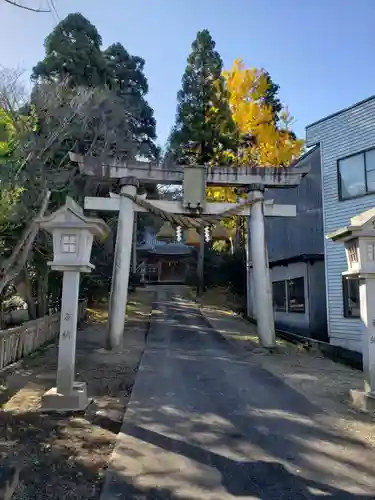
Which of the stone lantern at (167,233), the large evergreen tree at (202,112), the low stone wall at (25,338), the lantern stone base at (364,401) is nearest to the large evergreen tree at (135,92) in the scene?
the large evergreen tree at (202,112)

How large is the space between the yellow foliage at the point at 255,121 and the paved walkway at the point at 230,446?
20.8 m

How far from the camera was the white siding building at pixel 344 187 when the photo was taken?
13209mm

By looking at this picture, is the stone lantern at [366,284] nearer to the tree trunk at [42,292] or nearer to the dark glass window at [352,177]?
the dark glass window at [352,177]

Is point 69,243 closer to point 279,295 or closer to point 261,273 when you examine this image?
point 261,273

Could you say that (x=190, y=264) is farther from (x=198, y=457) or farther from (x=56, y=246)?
(x=198, y=457)

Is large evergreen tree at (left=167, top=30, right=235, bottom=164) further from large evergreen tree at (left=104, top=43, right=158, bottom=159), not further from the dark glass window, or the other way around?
the dark glass window

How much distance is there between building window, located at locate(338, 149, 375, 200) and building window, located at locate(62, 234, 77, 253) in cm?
954

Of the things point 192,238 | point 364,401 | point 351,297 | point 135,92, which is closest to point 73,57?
point 135,92

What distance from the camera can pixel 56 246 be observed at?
7.40 meters

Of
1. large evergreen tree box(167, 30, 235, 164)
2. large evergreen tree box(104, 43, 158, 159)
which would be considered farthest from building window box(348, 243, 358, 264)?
large evergreen tree box(167, 30, 235, 164)

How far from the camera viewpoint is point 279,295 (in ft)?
66.9

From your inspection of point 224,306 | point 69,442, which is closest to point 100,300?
point 224,306

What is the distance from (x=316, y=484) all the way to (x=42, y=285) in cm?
1468

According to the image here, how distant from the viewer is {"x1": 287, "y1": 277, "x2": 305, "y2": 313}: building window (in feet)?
56.7
